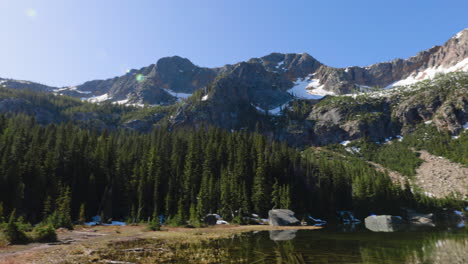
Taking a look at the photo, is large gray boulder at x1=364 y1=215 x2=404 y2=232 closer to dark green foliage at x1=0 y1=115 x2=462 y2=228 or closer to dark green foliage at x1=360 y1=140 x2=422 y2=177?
dark green foliage at x1=0 y1=115 x2=462 y2=228

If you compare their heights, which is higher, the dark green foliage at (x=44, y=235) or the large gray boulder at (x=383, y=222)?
the dark green foliage at (x=44, y=235)

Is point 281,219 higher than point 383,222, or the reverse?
point 281,219

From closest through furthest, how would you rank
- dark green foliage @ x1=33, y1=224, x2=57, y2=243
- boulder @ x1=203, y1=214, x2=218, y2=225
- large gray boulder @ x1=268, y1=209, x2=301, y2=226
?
dark green foliage @ x1=33, y1=224, x2=57, y2=243 → boulder @ x1=203, y1=214, x2=218, y2=225 → large gray boulder @ x1=268, y1=209, x2=301, y2=226

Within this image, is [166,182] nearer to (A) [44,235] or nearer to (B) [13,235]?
(A) [44,235]

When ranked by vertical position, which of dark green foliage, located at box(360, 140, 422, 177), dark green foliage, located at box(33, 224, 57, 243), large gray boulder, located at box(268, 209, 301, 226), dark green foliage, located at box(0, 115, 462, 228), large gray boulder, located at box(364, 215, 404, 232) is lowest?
large gray boulder, located at box(364, 215, 404, 232)

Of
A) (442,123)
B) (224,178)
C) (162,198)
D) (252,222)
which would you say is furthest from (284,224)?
(442,123)

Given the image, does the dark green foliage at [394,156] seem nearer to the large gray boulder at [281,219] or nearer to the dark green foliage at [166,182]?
the dark green foliage at [166,182]

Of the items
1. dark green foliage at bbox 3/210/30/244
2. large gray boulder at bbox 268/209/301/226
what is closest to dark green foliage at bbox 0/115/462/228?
large gray boulder at bbox 268/209/301/226

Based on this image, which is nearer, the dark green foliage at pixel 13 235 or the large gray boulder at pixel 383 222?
the dark green foliage at pixel 13 235

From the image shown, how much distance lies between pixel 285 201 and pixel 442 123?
170654 mm

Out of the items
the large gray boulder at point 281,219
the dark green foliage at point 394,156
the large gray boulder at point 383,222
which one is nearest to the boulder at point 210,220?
the large gray boulder at point 281,219

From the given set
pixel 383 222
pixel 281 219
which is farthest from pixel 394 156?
pixel 281 219

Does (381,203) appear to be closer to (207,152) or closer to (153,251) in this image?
(207,152)

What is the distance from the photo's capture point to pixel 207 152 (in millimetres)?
85125
